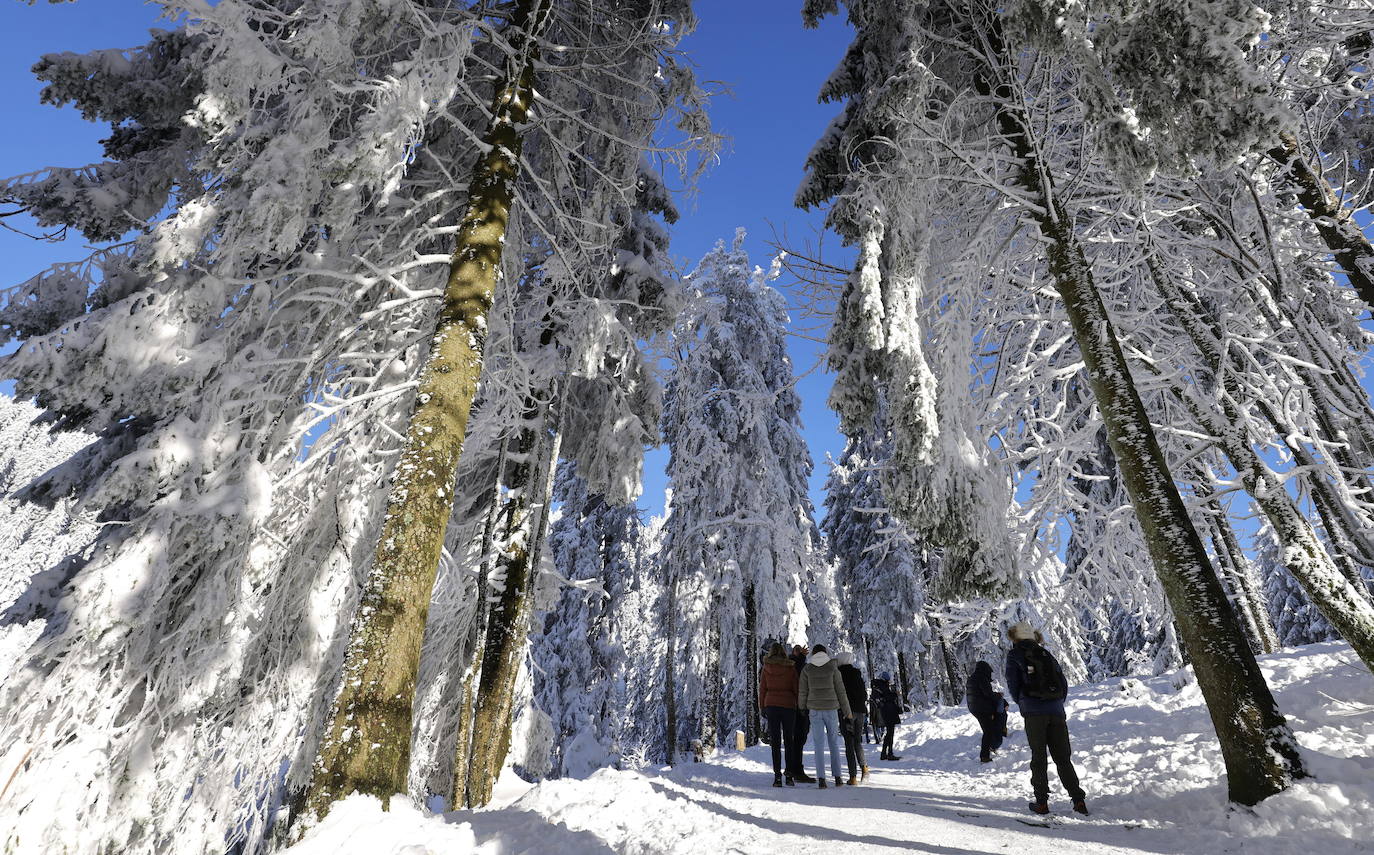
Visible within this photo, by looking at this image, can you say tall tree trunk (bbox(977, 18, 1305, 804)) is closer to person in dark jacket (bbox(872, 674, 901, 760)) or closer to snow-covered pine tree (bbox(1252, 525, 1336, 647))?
person in dark jacket (bbox(872, 674, 901, 760))

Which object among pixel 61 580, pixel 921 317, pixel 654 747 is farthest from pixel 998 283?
pixel 654 747

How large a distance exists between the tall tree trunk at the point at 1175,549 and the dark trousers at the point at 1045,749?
3.46 ft

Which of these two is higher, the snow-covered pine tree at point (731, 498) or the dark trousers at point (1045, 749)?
the snow-covered pine tree at point (731, 498)

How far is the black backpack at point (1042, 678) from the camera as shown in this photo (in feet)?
17.9

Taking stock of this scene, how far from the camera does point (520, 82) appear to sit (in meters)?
6.39

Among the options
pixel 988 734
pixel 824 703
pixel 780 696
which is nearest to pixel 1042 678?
pixel 824 703

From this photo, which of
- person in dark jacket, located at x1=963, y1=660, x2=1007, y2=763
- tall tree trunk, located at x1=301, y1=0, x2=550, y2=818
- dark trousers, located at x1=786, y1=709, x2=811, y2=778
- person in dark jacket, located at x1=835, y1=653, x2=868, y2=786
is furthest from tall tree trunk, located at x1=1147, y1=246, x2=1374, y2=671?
tall tree trunk, located at x1=301, y1=0, x2=550, y2=818

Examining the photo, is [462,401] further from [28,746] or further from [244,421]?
[28,746]

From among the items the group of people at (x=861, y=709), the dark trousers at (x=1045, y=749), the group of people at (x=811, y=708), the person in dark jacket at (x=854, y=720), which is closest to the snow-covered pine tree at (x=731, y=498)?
the group of people at (x=861, y=709)

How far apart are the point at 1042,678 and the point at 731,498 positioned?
1328 centimetres

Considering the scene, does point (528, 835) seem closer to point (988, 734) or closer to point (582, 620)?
point (988, 734)

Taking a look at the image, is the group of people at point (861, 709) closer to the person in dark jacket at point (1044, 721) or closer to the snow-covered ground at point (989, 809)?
the person in dark jacket at point (1044, 721)

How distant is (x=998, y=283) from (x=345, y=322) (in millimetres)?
7676

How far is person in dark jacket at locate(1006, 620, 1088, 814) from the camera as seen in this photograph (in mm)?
5301
